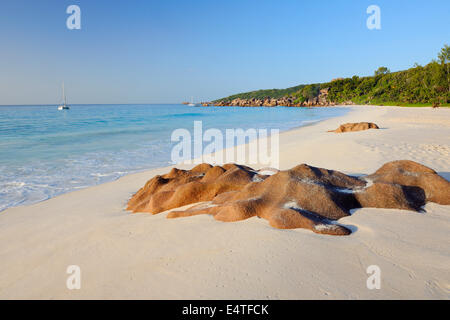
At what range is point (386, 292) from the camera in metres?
1.82

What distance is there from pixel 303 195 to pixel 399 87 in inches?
3120

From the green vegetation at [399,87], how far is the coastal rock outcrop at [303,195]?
44.6 meters

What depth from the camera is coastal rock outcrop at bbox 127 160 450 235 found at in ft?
9.61

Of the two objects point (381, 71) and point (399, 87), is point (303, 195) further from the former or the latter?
point (381, 71)

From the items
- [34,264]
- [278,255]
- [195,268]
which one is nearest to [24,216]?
[34,264]

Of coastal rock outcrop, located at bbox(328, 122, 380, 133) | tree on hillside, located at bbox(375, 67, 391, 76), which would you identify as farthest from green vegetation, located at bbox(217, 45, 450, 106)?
coastal rock outcrop, located at bbox(328, 122, 380, 133)

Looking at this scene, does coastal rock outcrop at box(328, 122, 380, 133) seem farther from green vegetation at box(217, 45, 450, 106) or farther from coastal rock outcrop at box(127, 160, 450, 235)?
green vegetation at box(217, 45, 450, 106)

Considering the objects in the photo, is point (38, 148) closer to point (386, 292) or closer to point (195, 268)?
point (195, 268)

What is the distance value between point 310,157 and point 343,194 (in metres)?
4.99

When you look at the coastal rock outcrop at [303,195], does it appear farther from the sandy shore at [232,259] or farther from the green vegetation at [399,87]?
the green vegetation at [399,87]

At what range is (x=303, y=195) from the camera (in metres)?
3.09

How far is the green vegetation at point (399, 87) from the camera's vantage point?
149ft

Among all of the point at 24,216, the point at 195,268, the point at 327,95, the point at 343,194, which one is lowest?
the point at 24,216

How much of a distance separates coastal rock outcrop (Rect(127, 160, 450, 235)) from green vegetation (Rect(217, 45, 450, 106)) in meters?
44.6
